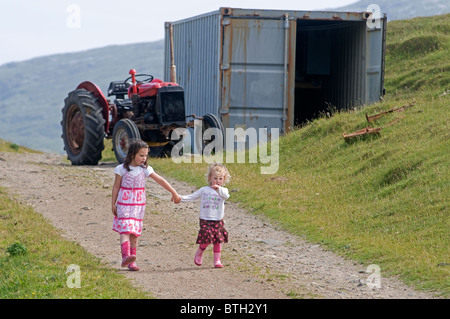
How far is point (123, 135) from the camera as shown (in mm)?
15820

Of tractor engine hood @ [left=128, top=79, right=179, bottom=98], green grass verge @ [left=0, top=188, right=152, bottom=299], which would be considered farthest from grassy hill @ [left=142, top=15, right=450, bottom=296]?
green grass verge @ [left=0, top=188, right=152, bottom=299]

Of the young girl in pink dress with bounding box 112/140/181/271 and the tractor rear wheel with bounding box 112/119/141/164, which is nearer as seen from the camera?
the young girl in pink dress with bounding box 112/140/181/271

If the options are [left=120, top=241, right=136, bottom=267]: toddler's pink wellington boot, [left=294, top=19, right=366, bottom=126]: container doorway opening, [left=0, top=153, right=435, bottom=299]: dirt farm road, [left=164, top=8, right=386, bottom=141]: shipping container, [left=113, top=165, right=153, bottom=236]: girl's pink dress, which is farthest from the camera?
[left=294, top=19, right=366, bottom=126]: container doorway opening

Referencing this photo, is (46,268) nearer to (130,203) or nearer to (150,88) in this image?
(130,203)

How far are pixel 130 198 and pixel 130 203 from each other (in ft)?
0.17

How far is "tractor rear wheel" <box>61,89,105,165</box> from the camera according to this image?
16062mm

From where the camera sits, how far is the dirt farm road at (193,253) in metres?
6.67

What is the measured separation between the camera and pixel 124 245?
24.3 feet

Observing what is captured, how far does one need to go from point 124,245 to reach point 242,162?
8.34 m

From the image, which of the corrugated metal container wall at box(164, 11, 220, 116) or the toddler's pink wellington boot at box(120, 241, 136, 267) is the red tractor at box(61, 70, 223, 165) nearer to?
the corrugated metal container wall at box(164, 11, 220, 116)

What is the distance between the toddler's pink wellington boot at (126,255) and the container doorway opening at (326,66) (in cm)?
1270

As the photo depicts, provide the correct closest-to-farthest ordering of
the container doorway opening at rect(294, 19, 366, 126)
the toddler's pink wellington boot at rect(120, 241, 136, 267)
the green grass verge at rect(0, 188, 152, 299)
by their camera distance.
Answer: the green grass verge at rect(0, 188, 152, 299)
the toddler's pink wellington boot at rect(120, 241, 136, 267)
the container doorway opening at rect(294, 19, 366, 126)

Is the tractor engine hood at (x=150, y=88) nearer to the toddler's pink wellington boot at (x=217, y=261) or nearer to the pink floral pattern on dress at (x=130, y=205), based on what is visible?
the pink floral pattern on dress at (x=130, y=205)

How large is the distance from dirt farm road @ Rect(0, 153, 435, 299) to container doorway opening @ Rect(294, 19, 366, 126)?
7968 millimetres
